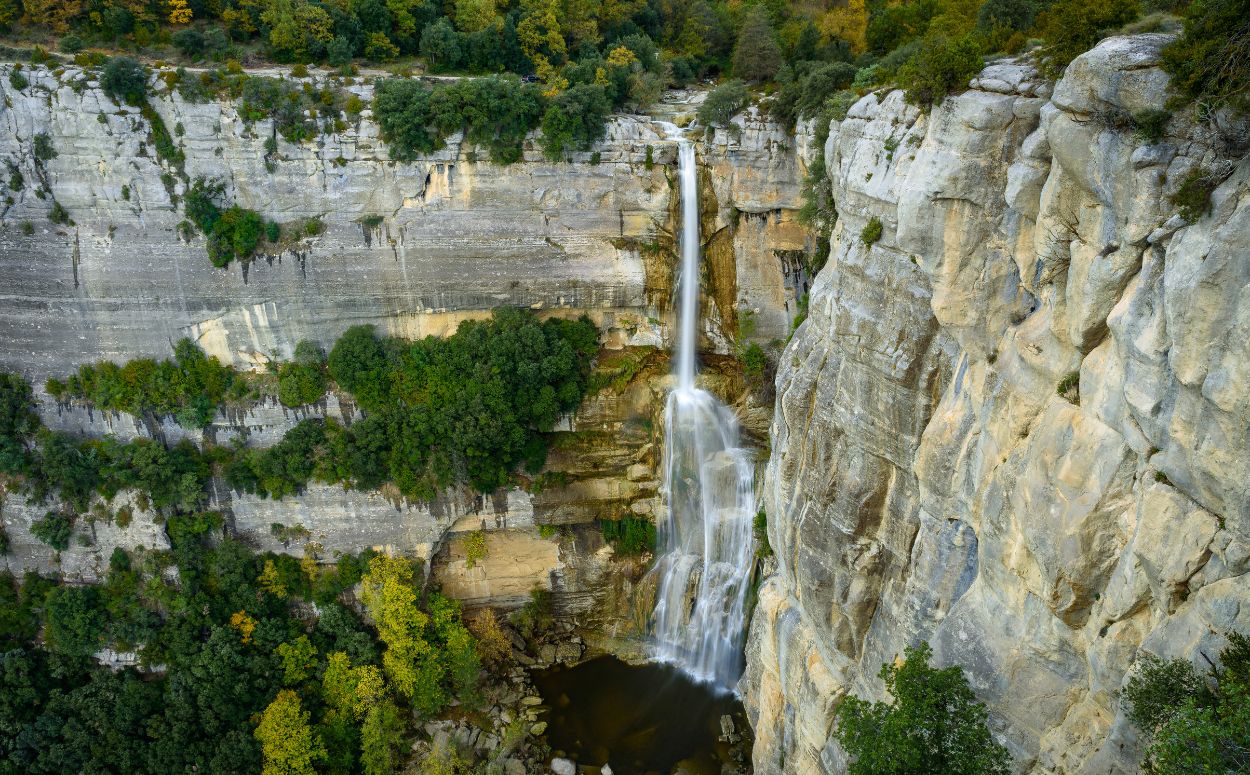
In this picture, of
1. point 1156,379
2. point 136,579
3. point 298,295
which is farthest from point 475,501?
point 1156,379

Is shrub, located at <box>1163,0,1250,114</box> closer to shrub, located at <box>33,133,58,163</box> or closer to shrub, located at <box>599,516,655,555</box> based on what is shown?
shrub, located at <box>599,516,655,555</box>

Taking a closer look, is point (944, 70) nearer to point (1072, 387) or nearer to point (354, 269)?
point (1072, 387)

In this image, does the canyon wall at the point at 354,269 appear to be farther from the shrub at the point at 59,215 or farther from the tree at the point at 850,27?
the tree at the point at 850,27

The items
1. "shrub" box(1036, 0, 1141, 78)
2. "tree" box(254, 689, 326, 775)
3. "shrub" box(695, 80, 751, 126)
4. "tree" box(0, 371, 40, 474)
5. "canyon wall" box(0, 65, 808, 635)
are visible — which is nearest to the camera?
"shrub" box(1036, 0, 1141, 78)

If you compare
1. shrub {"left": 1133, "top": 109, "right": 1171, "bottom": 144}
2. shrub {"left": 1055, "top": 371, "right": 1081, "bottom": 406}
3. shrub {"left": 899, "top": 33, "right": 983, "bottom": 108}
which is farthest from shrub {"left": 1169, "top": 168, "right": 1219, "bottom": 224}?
shrub {"left": 899, "top": 33, "right": 983, "bottom": 108}

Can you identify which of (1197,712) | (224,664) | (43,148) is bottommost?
(224,664)

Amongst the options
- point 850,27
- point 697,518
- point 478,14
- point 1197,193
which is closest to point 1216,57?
point 1197,193
